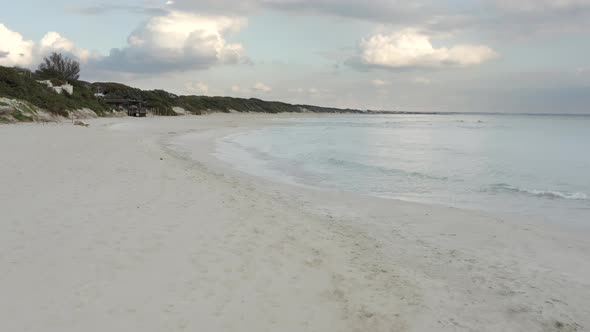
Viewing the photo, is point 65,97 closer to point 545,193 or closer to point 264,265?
point 545,193

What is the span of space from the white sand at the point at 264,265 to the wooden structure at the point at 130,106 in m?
63.5

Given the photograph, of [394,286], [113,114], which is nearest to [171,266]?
[394,286]

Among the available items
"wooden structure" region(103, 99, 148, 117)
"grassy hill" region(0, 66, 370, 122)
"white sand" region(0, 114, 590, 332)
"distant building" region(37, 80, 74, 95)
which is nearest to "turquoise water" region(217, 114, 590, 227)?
"white sand" region(0, 114, 590, 332)

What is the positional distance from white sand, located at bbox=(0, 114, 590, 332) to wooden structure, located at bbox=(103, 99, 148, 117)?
63.5 metres

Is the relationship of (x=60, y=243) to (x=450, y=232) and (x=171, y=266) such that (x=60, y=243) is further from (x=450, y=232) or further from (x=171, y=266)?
(x=450, y=232)

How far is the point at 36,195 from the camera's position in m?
9.06

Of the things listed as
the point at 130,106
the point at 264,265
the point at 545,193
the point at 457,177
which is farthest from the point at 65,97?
the point at 264,265

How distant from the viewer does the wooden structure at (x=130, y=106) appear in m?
71.0

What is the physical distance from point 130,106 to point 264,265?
243 feet

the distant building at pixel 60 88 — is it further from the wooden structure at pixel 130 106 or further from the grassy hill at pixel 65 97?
the wooden structure at pixel 130 106

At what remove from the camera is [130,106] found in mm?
73938

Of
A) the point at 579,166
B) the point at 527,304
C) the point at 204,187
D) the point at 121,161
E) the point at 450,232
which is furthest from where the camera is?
the point at 579,166

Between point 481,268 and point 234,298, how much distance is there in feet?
12.4

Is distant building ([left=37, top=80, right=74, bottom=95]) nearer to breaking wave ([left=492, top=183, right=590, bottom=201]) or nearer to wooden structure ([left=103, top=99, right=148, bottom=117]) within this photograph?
wooden structure ([left=103, top=99, right=148, bottom=117])
